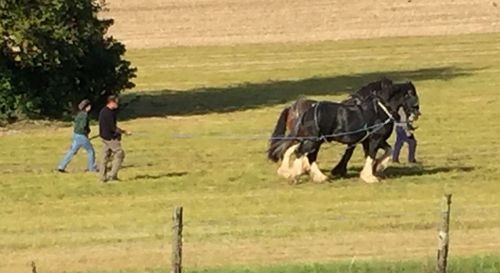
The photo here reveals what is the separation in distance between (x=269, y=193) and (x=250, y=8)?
43.1 meters

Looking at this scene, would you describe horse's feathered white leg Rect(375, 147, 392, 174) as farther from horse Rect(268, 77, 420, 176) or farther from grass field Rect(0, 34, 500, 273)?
horse Rect(268, 77, 420, 176)

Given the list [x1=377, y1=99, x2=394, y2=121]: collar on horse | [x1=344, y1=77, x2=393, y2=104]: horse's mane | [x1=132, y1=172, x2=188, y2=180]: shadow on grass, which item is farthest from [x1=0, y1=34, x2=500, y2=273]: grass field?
[x1=344, y1=77, x2=393, y2=104]: horse's mane

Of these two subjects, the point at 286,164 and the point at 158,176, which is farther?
the point at 158,176

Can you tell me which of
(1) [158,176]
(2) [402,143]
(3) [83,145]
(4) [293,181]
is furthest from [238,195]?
(2) [402,143]

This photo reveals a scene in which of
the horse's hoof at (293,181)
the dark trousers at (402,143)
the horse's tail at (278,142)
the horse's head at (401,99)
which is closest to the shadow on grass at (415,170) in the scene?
the dark trousers at (402,143)

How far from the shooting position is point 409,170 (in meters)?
26.4

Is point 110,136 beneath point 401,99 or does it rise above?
beneath

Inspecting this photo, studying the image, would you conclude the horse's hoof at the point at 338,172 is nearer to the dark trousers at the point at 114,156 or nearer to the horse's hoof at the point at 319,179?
the horse's hoof at the point at 319,179

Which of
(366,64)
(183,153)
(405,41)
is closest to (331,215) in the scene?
(183,153)

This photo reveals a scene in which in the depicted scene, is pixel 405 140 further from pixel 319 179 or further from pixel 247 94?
pixel 247 94

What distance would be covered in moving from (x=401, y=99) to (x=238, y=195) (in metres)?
3.21

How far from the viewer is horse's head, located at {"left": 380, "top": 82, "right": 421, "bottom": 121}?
2448 centimetres

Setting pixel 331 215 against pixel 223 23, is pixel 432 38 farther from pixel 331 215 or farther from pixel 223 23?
pixel 331 215

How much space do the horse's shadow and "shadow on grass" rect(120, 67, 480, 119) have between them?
1340 centimetres
